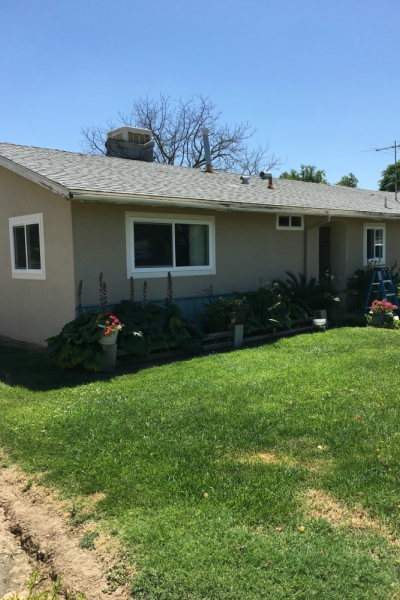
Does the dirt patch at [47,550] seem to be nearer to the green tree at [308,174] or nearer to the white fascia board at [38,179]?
the white fascia board at [38,179]

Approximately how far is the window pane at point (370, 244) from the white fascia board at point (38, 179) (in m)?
9.80

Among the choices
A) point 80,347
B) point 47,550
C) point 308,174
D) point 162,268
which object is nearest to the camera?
point 47,550

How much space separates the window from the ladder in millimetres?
2161

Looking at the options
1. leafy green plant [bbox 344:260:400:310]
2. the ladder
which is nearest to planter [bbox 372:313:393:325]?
the ladder

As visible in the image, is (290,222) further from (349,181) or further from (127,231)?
(349,181)

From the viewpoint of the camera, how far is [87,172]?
941 centimetres

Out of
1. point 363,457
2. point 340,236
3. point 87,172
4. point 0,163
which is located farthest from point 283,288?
point 363,457

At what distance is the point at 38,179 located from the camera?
8172 mm

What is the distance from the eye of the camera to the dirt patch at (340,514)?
3.24 m

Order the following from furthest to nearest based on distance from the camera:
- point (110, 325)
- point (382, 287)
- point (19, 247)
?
point (382, 287) < point (19, 247) < point (110, 325)

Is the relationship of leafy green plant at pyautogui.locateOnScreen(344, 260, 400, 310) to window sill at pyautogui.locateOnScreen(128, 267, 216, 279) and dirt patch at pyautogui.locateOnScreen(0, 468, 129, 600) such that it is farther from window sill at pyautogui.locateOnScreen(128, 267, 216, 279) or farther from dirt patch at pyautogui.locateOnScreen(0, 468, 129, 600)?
dirt patch at pyautogui.locateOnScreen(0, 468, 129, 600)

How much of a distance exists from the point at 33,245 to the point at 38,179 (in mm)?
1955

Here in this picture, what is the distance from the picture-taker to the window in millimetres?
12035

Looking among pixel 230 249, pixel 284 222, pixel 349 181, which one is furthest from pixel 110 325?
pixel 349 181
